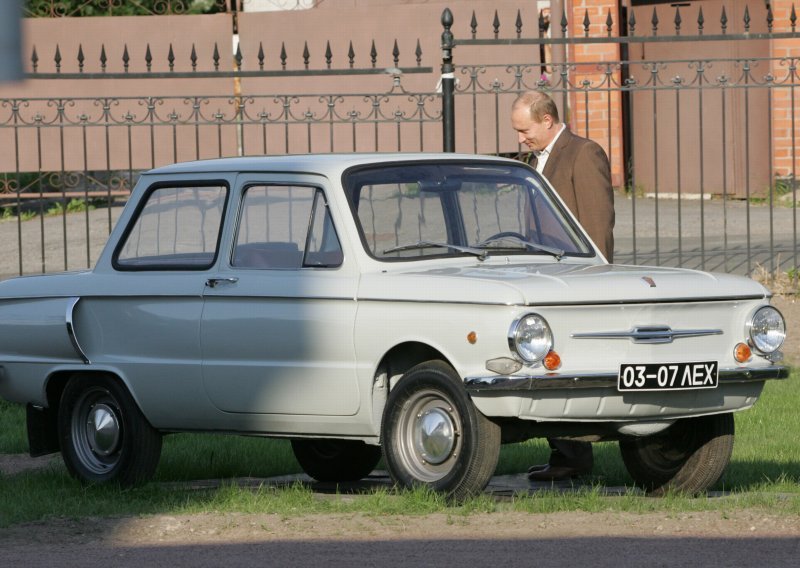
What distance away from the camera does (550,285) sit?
269 inches

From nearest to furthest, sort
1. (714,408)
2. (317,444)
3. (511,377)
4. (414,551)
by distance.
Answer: (414,551) < (511,377) < (714,408) < (317,444)

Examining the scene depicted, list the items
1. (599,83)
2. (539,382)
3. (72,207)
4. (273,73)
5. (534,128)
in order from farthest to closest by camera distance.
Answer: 1. (72,207)
2. (599,83)
3. (273,73)
4. (534,128)
5. (539,382)

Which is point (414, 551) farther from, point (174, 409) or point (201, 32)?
point (201, 32)

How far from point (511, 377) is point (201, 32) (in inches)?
548

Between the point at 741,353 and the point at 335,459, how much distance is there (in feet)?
7.92

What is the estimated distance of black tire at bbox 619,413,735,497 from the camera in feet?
25.0

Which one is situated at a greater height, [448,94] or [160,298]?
[448,94]

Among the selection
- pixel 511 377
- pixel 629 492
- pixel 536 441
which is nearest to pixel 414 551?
pixel 511 377

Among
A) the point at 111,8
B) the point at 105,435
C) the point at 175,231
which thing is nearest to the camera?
the point at 175,231

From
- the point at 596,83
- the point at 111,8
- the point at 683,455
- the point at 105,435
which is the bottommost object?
the point at 683,455

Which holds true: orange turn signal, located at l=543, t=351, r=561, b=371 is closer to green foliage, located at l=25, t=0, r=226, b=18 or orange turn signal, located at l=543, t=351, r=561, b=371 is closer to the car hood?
the car hood

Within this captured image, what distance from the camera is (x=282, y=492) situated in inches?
298

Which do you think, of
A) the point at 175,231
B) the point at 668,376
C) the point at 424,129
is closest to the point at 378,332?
the point at 668,376

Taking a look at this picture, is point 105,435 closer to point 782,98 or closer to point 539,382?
point 539,382
